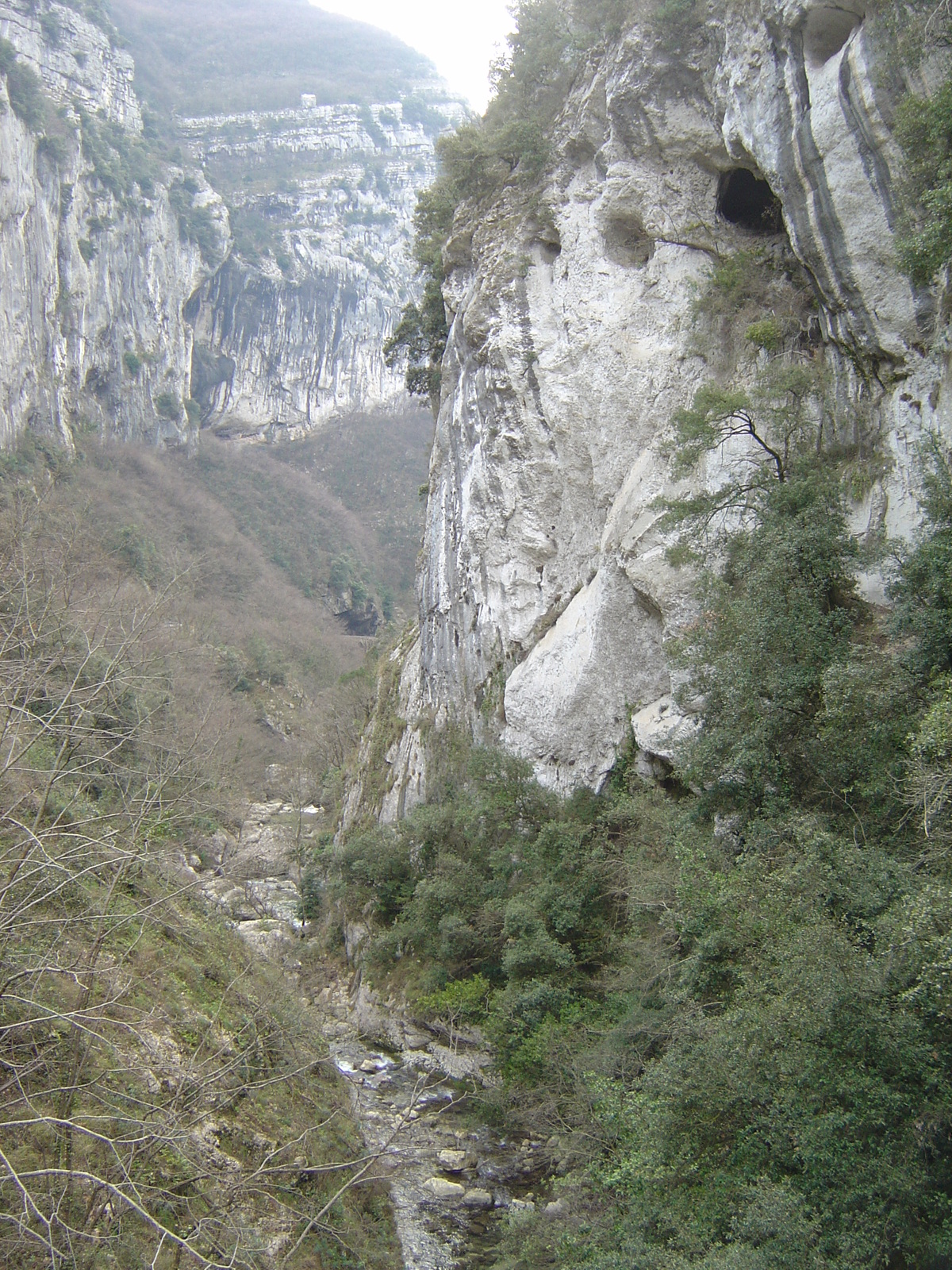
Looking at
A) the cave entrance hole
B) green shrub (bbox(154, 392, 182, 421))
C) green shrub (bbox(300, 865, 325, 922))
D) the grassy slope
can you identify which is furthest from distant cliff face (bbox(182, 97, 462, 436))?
the cave entrance hole

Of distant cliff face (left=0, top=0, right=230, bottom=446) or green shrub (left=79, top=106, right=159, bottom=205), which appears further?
green shrub (left=79, top=106, right=159, bottom=205)

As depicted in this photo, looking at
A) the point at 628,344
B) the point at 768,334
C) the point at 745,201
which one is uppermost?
the point at 745,201

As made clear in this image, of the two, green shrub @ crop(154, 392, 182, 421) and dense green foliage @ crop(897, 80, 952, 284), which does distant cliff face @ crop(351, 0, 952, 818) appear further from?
green shrub @ crop(154, 392, 182, 421)

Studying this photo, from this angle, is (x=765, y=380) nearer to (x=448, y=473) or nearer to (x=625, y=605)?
(x=625, y=605)

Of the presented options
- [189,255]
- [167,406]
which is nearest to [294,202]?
[189,255]

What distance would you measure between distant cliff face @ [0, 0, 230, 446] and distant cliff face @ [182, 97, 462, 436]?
6751mm

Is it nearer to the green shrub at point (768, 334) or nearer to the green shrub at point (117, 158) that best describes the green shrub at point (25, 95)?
the green shrub at point (117, 158)

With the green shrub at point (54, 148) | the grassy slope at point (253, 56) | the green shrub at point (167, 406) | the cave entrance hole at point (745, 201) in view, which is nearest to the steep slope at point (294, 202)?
the grassy slope at point (253, 56)

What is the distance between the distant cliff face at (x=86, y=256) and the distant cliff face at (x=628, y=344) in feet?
97.6

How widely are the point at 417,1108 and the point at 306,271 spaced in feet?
251

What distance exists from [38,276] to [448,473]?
108ft

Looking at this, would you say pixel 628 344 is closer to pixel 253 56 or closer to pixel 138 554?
pixel 138 554

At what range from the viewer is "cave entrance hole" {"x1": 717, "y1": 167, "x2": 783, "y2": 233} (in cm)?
1672

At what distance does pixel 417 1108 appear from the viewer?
14570 mm
